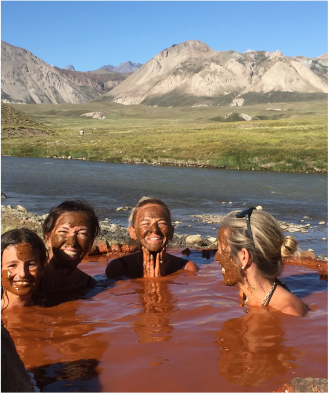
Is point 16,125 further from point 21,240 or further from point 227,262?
point 227,262

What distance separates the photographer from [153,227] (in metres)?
6.41

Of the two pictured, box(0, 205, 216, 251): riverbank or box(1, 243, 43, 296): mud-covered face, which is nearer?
box(1, 243, 43, 296): mud-covered face

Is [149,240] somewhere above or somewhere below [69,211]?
below

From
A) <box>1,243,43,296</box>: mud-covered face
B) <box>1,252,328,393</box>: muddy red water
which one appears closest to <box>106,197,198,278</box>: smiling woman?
<box>1,252,328,393</box>: muddy red water

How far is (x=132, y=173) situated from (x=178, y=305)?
28.4 meters

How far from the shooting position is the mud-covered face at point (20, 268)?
4984mm

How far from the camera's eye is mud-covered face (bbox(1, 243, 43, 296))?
196 inches

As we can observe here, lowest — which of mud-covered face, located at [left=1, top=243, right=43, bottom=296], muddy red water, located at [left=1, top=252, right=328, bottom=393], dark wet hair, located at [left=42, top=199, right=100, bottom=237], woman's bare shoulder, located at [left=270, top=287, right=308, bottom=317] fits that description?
muddy red water, located at [left=1, top=252, right=328, bottom=393]

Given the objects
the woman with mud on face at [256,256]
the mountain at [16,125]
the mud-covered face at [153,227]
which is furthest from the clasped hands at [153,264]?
the mountain at [16,125]

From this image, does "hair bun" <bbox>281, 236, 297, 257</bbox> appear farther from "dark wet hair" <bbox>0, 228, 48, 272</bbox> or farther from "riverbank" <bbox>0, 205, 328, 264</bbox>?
"riverbank" <bbox>0, 205, 328, 264</bbox>

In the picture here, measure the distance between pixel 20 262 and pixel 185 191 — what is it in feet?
64.8

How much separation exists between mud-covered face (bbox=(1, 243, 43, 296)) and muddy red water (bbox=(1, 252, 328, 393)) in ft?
1.29

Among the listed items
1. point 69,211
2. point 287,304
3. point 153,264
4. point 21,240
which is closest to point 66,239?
point 69,211

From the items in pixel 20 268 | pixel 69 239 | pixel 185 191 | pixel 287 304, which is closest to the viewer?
pixel 20 268
